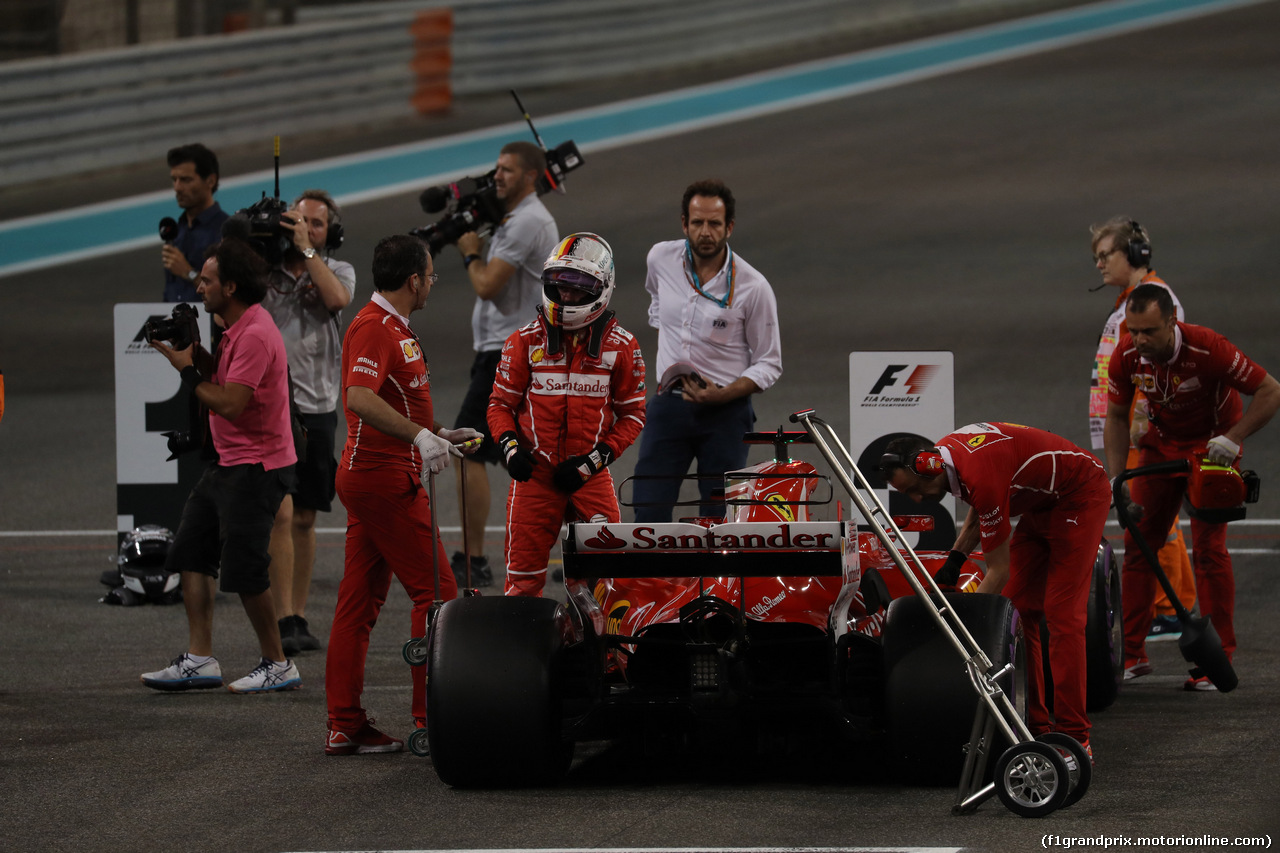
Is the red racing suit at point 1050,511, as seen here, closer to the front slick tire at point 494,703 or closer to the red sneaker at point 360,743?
the front slick tire at point 494,703

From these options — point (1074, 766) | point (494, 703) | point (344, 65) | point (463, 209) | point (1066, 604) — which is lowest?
point (1074, 766)

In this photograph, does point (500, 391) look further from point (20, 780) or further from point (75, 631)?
point (75, 631)

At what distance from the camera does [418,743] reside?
6875 millimetres

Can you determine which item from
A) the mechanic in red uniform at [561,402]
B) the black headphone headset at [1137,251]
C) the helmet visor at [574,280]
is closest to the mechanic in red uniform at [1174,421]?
the black headphone headset at [1137,251]

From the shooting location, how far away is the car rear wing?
6285mm

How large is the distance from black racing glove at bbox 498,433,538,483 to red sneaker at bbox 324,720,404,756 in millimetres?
1137

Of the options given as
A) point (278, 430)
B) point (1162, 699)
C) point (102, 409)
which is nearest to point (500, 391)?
point (278, 430)

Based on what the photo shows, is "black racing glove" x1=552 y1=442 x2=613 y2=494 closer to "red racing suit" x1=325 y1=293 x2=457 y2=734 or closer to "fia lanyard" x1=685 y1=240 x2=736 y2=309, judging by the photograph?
"red racing suit" x1=325 y1=293 x2=457 y2=734

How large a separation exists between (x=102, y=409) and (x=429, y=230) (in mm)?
6603

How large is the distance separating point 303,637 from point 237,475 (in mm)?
1457

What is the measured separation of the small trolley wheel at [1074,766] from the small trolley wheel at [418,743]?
2355 millimetres

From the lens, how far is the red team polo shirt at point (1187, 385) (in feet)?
26.6

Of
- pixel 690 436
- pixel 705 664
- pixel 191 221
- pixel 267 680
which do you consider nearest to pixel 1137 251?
pixel 690 436

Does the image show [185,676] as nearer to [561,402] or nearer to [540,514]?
[540,514]
